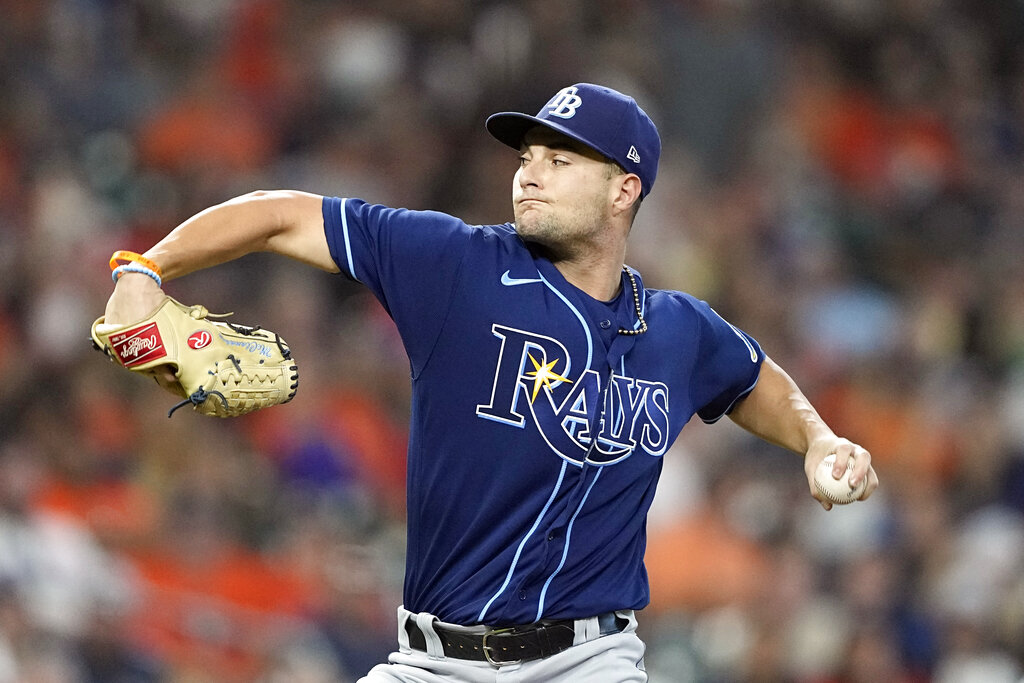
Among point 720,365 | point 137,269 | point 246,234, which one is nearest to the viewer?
point 137,269

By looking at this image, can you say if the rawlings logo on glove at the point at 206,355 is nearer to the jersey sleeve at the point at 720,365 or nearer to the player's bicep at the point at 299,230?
the player's bicep at the point at 299,230

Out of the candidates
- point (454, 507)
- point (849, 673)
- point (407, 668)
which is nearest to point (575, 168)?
point (454, 507)

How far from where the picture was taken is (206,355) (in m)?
3.13

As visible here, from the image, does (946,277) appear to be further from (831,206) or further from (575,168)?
(575,168)

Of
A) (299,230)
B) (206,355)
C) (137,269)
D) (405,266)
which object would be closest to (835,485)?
(405,266)

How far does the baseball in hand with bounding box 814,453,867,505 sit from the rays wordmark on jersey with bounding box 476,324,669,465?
1.41 ft

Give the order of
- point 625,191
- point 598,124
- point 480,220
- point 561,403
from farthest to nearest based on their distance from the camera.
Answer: point 480,220 < point 625,191 < point 598,124 < point 561,403

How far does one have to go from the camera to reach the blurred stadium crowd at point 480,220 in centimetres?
618

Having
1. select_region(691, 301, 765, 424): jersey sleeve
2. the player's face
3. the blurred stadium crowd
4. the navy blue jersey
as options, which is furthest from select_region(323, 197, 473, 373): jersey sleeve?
the blurred stadium crowd

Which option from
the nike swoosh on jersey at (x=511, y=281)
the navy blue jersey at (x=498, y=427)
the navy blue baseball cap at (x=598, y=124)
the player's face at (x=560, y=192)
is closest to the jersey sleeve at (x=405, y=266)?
the navy blue jersey at (x=498, y=427)

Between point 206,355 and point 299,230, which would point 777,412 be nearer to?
point 299,230

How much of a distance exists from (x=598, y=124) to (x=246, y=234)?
36.6 inches

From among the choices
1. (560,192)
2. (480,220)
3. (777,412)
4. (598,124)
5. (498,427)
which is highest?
(480,220)

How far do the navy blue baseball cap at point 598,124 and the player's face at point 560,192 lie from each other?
0.05m
